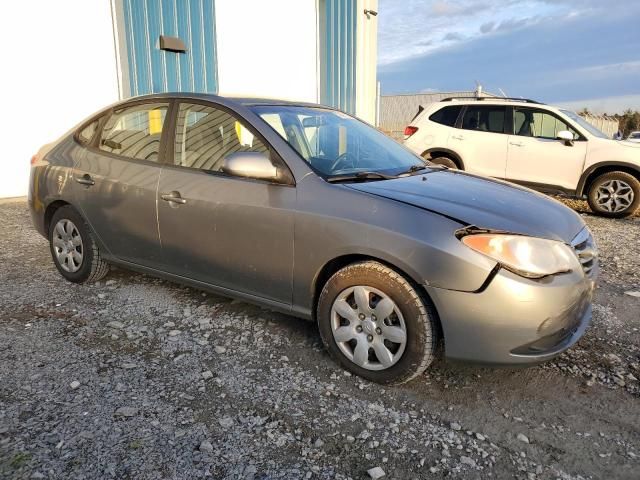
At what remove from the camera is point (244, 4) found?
10742mm

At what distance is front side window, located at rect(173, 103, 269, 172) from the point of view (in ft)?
11.0

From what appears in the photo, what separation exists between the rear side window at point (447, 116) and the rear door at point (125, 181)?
6.19 metres

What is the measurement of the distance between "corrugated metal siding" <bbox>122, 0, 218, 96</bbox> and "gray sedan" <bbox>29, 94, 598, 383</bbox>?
17.3ft

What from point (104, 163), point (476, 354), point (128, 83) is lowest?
point (476, 354)

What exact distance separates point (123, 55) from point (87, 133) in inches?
209

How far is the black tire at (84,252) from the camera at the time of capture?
4199 millimetres

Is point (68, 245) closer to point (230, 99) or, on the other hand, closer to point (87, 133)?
point (87, 133)

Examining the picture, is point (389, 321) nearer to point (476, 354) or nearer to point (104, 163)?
point (476, 354)

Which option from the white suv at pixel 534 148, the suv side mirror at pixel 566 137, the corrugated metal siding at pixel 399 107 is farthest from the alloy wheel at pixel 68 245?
the corrugated metal siding at pixel 399 107

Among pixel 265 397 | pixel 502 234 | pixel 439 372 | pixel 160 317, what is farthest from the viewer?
pixel 160 317

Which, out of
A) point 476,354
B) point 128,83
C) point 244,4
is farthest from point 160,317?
point 244,4

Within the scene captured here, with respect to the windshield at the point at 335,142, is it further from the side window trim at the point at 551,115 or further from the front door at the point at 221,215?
the side window trim at the point at 551,115

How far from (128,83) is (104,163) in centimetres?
563

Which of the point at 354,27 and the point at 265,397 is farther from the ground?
the point at 354,27
